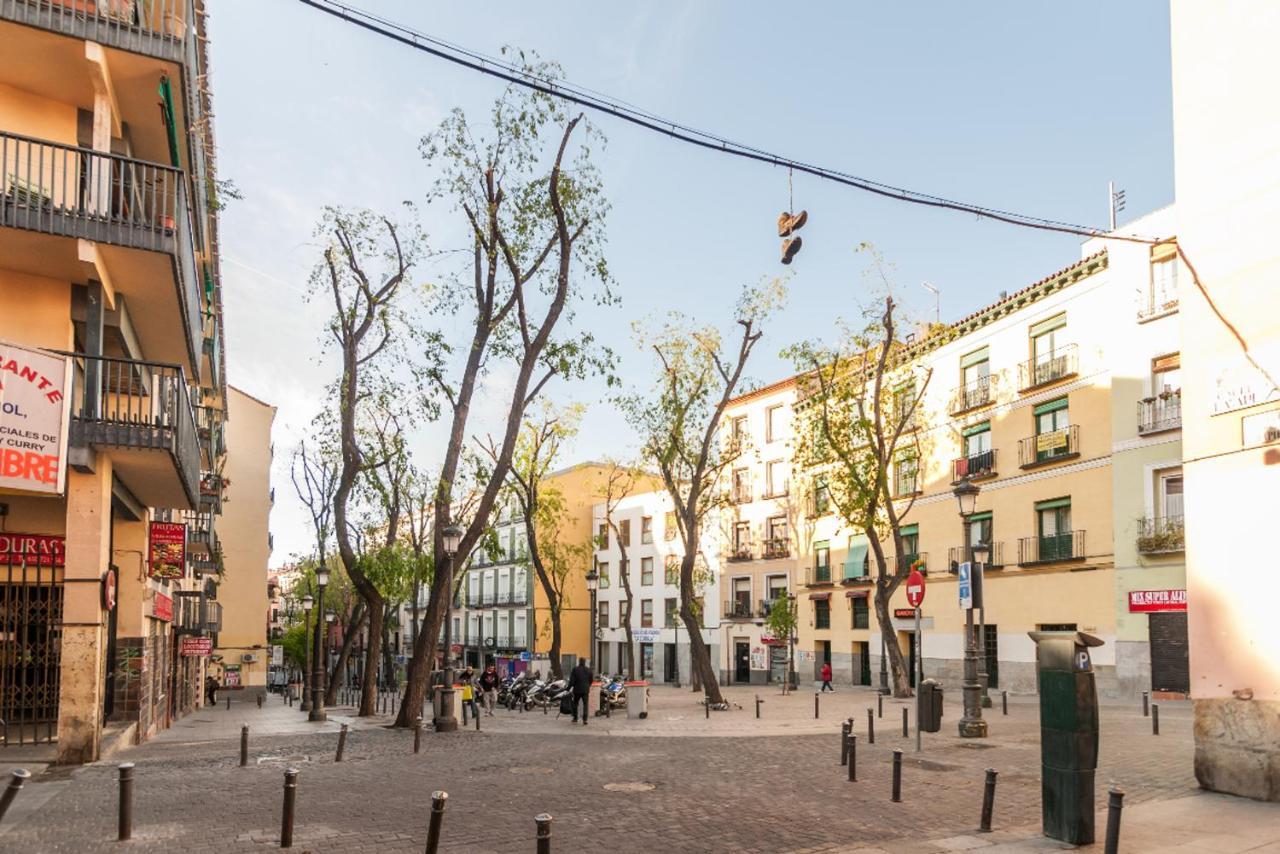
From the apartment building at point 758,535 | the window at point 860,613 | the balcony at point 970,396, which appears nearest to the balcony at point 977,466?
the balcony at point 970,396

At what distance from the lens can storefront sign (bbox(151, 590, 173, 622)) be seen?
70.0ft

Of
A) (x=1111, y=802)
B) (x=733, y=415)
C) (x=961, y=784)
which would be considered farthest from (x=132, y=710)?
(x=733, y=415)

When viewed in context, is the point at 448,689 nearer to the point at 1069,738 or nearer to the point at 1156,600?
the point at 1069,738

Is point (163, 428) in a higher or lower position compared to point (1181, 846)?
higher

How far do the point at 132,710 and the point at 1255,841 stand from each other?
17632mm

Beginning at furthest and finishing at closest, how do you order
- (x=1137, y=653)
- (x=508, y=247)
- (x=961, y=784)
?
(x=1137, y=653)
(x=508, y=247)
(x=961, y=784)

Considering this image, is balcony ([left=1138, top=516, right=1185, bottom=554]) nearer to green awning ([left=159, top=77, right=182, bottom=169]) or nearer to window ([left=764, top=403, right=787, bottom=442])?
window ([left=764, top=403, right=787, bottom=442])

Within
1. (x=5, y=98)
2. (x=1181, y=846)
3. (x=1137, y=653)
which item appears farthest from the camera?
(x=1137, y=653)

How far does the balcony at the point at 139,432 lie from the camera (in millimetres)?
13492

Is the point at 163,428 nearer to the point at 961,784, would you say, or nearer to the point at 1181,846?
the point at 961,784

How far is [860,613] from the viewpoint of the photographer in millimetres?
43969

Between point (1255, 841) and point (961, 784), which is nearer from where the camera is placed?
point (1255, 841)

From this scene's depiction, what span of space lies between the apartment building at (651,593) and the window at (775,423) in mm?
7245

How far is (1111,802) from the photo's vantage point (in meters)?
7.95
